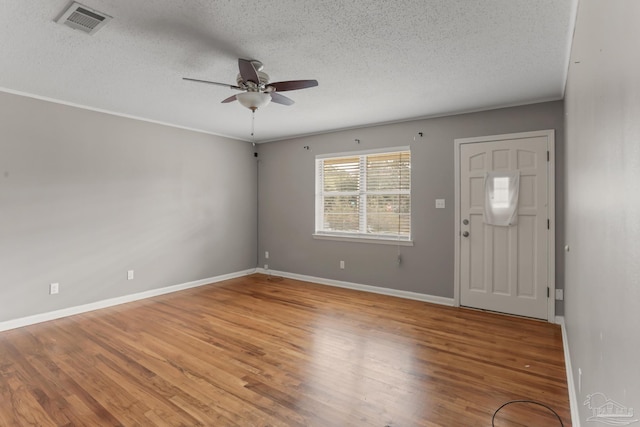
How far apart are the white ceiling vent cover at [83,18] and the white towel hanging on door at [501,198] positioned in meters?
3.99

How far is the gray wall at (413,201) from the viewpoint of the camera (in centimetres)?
405

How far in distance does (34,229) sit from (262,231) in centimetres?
333

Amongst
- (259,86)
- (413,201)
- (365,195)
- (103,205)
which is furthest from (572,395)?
(103,205)

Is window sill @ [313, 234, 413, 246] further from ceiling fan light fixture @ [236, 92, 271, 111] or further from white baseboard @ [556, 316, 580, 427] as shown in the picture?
ceiling fan light fixture @ [236, 92, 271, 111]

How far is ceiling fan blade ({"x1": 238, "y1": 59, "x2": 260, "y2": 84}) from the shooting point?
2.44 metres

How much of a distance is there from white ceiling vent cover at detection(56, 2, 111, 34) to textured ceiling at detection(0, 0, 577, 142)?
0.06m

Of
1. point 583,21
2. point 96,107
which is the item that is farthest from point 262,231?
point 583,21

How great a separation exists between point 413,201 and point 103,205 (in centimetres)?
405

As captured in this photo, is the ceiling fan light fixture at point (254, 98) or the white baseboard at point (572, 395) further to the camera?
the ceiling fan light fixture at point (254, 98)

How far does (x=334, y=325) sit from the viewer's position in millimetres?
3635

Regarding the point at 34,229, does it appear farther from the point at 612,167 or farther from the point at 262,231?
the point at 612,167

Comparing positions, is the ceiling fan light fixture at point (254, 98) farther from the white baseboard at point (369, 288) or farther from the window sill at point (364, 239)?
the white baseboard at point (369, 288)

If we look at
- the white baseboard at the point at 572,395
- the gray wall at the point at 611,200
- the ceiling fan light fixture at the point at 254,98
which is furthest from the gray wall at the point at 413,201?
the ceiling fan light fixture at the point at 254,98

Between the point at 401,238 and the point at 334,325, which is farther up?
the point at 401,238
